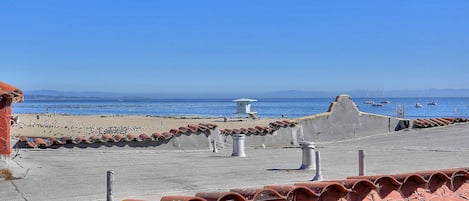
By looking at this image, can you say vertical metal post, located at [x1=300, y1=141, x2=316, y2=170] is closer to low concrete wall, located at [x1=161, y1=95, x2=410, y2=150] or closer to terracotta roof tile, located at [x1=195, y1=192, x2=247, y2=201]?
terracotta roof tile, located at [x1=195, y1=192, x2=247, y2=201]

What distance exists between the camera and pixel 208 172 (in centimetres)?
1099

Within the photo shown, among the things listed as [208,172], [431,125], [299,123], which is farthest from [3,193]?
[431,125]

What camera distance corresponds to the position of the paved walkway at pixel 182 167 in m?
8.84

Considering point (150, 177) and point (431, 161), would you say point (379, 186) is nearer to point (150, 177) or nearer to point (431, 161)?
point (150, 177)

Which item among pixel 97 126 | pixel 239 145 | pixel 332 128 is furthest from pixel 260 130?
pixel 97 126

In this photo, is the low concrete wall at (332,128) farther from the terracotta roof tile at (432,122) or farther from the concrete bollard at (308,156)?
the concrete bollard at (308,156)

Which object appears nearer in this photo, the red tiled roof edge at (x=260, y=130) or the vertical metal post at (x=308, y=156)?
the vertical metal post at (x=308, y=156)

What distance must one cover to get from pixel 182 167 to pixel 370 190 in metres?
4.96

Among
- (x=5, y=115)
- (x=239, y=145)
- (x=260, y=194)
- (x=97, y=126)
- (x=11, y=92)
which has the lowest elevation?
(x=97, y=126)

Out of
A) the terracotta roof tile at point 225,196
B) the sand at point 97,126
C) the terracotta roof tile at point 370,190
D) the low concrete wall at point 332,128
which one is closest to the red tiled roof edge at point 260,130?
the low concrete wall at point 332,128

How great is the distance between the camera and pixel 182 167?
459 inches

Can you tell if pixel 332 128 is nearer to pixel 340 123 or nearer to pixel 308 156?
pixel 340 123

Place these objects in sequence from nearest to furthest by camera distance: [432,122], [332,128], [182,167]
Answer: [182,167] → [332,128] → [432,122]

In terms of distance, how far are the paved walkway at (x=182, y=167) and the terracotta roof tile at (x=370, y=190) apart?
87.3 inches
